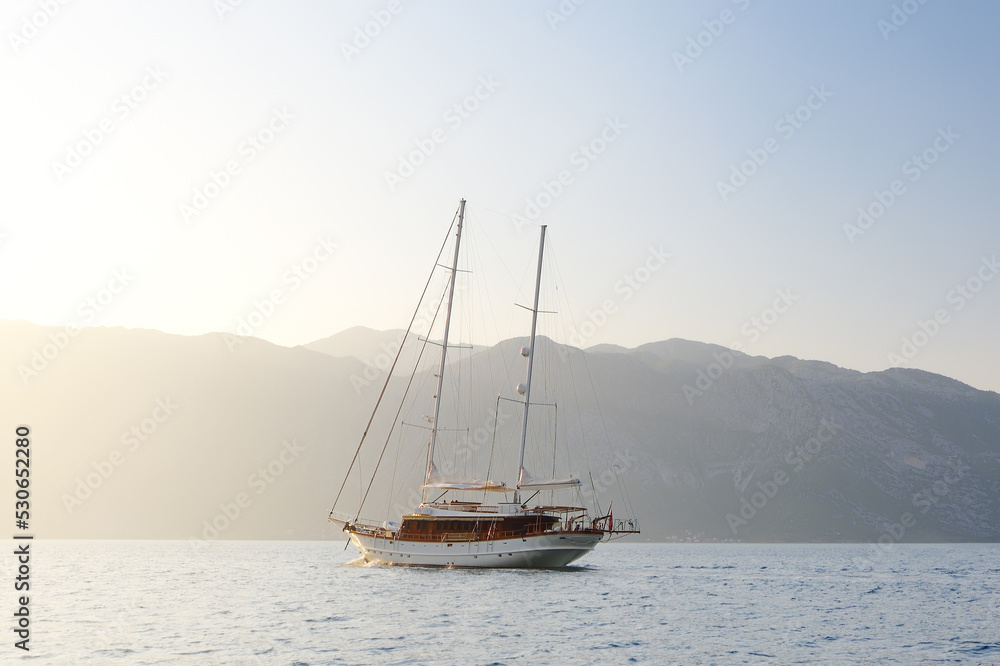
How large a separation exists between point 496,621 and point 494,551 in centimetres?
2957

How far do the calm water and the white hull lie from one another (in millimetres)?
1071

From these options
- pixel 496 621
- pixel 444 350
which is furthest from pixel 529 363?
pixel 496 621

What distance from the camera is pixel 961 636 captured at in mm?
45750

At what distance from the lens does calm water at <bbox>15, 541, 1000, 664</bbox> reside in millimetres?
36938

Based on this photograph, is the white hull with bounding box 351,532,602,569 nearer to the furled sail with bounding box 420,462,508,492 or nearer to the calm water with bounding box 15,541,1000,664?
the calm water with bounding box 15,541,1000,664

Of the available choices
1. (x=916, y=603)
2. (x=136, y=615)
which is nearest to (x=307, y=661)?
(x=136, y=615)

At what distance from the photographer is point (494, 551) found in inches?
2972

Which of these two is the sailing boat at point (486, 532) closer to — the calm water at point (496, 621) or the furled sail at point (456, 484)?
the furled sail at point (456, 484)

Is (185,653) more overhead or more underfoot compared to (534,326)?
more underfoot

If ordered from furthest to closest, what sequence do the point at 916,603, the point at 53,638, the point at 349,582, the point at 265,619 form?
the point at 349,582 → the point at 916,603 → the point at 265,619 → the point at 53,638

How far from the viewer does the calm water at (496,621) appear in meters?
36.9

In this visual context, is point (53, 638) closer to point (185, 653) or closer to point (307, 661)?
point (185, 653)

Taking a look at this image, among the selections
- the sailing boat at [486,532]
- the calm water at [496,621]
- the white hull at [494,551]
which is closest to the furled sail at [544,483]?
the sailing boat at [486,532]

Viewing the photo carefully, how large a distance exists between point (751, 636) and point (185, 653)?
2656cm
